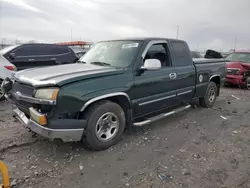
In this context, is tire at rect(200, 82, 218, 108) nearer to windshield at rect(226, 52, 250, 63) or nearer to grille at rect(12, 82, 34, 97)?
grille at rect(12, 82, 34, 97)

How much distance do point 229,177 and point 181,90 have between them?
2219 millimetres

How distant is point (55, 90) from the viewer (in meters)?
2.72

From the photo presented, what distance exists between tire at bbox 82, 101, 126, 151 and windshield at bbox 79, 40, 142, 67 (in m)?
0.86

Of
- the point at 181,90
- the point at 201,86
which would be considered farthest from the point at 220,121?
the point at 181,90

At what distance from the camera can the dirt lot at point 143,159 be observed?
264cm

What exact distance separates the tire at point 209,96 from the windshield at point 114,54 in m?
2.91

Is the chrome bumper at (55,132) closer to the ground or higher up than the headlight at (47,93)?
closer to the ground

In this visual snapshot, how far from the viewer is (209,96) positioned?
592cm

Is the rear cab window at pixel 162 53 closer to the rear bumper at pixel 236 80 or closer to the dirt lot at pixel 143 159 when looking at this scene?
the dirt lot at pixel 143 159

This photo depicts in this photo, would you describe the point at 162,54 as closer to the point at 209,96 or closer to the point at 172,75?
the point at 172,75

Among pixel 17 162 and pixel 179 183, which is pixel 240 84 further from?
pixel 17 162

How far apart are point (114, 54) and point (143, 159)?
200 cm

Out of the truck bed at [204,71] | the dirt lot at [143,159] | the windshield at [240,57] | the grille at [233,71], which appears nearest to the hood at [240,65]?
the grille at [233,71]

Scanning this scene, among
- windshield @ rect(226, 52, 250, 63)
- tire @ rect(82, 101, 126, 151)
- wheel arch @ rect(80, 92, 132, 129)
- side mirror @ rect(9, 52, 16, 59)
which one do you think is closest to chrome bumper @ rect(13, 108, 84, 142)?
tire @ rect(82, 101, 126, 151)
